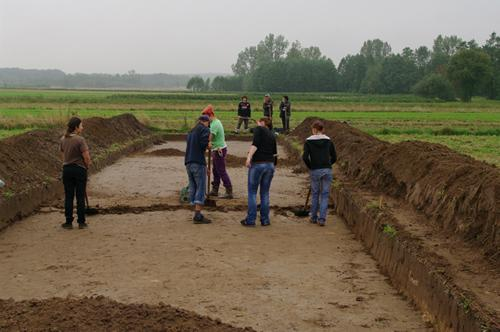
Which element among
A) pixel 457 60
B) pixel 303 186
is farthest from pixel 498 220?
pixel 457 60

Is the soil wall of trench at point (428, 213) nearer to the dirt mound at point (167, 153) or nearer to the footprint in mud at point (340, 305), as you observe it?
the footprint in mud at point (340, 305)

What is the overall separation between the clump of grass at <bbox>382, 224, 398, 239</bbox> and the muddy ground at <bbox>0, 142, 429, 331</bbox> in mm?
475

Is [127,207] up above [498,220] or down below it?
below

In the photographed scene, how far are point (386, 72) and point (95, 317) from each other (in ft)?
400

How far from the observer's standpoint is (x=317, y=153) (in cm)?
1041

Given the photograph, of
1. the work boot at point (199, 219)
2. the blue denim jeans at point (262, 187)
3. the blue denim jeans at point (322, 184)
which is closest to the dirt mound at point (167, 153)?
the work boot at point (199, 219)

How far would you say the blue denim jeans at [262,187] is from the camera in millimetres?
→ 10327

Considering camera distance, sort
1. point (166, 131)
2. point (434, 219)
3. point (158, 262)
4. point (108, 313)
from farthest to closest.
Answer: point (166, 131) → point (434, 219) → point (158, 262) → point (108, 313)

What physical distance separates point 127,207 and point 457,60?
97.5 metres

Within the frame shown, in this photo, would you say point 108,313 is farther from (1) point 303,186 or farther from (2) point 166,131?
(2) point 166,131

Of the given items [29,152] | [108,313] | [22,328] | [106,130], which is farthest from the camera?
[106,130]

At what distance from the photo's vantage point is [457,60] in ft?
328

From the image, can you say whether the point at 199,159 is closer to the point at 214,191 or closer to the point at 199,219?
the point at 199,219

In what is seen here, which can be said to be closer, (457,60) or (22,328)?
(22,328)
